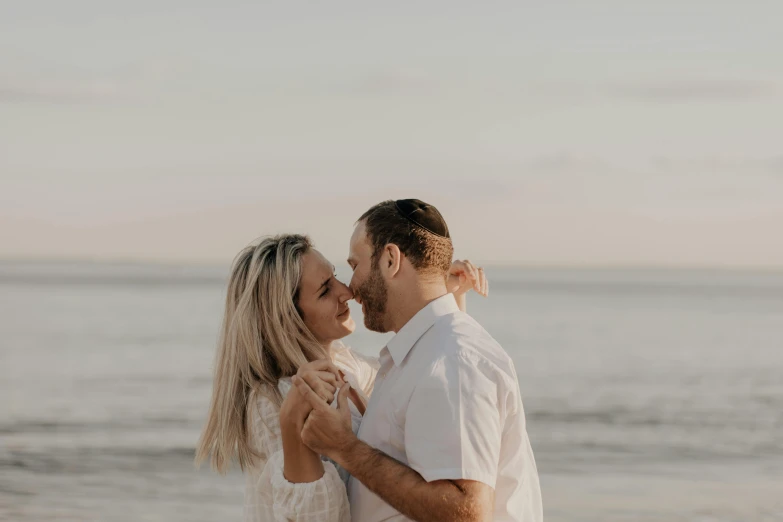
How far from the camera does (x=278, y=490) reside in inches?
140

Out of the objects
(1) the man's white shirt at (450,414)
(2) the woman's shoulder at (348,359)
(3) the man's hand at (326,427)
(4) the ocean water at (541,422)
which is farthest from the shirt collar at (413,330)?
(4) the ocean water at (541,422)

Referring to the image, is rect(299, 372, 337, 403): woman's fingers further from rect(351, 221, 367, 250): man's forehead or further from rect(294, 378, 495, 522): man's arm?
rect(351, 221, 367, 250): man's forehead

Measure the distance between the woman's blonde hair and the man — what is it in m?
0.52

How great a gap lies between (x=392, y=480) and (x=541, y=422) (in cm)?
1217

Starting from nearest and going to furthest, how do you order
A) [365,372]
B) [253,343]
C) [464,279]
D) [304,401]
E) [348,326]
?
[304,401] < [253,343] < [348,326] < [464,279] < [365,372]

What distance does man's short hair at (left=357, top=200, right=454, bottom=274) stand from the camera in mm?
3508

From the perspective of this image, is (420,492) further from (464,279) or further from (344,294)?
(464,279)

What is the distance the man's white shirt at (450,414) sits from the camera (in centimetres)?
301

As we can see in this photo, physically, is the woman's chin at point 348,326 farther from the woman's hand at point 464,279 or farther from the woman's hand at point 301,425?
the woman's hand at point 301,425

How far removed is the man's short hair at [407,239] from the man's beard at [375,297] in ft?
0.21

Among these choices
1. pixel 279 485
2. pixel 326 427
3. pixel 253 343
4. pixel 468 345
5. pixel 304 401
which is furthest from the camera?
pixel 253 343

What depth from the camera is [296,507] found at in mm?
3479

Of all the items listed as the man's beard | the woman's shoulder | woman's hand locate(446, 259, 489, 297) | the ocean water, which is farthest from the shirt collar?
the ocean water

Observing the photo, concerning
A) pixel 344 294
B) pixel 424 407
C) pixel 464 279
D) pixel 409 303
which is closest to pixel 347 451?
pixel 424 407
